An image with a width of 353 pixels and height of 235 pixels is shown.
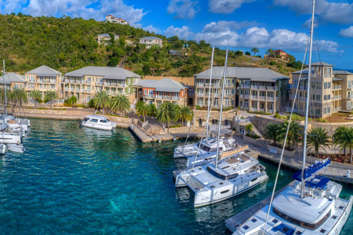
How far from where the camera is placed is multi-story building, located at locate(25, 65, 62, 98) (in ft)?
290

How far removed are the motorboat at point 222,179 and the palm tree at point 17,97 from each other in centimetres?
6103

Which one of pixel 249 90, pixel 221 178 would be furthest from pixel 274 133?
pixel 249 90

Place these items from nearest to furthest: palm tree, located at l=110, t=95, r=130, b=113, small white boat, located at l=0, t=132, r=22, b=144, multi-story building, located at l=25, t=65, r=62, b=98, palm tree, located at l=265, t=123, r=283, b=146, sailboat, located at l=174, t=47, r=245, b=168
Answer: sailboat, located at l=174, t=47, r=245, b=168 < palm tree, located at l=265, t=123, r=283, b=146 < small white boat, located at l=0, t=132, r=22, b=144 < palm tree, located at l=110, t=95, r=130, b=113 < multi-story building, located at l=25, t=65, r=62, b=98

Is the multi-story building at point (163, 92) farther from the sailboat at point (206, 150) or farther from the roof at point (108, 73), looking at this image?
the sailboat at point (206, 150)

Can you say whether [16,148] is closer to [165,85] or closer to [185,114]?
[185,114]

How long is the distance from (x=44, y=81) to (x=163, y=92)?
39378mm

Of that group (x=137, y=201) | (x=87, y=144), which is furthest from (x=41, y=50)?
(x=137, y=201)

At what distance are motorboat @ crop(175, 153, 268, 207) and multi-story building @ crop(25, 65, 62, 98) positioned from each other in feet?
213

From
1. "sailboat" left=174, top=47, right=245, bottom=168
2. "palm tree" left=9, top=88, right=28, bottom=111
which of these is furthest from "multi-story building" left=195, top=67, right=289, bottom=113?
"palm tree" left=9, top=88, right=28, bottom=111

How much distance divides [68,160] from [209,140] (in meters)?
22.2

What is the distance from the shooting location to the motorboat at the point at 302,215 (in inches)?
940

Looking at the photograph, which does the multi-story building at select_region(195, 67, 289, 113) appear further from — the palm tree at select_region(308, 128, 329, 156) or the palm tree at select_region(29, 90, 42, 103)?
the palm tree at select_region(29, 90, 42, 103)

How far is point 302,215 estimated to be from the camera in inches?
963

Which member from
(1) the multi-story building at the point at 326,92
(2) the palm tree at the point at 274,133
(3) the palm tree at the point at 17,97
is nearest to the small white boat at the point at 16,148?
(3) the palm tree at the point at 17,97
